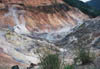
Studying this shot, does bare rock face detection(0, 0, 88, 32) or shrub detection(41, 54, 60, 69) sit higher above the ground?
shrub detection(41, 54, 60, 69)

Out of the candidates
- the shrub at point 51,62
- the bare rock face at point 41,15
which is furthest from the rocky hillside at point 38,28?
the shrub at point 51,62

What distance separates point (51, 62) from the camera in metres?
4.79

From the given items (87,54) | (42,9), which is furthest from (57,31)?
(87,54)

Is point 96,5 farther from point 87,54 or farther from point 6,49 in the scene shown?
point 87,54

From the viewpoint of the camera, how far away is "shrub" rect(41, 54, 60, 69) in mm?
4748

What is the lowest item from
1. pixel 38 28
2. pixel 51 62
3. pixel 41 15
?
pixel 38 28

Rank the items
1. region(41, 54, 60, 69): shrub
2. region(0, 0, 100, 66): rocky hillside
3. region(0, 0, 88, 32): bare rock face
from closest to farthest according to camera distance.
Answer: region(41, 54, 60, 69): shrub → region(0, 0, 100, 66): rocky hillside → region(0, 0, 88, 32): bare rock face

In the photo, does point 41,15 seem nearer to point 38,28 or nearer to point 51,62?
point 38,28

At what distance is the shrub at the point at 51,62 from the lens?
4748mm

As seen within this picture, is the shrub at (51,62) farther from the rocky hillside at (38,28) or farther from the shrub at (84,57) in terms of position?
the rocky hillside at (38,28)

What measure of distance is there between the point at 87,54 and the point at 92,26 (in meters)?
14.3

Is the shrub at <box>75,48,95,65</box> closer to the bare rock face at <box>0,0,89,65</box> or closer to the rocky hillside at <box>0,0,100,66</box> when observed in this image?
the rocky hillside at <box>0,0,100,66</box>

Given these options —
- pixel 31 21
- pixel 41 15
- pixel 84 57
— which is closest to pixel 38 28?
pixel 31 21

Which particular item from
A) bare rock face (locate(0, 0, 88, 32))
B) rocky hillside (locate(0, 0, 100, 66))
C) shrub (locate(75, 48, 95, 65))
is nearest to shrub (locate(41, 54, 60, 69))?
shrub (locate(75, 48, 95, 65))
